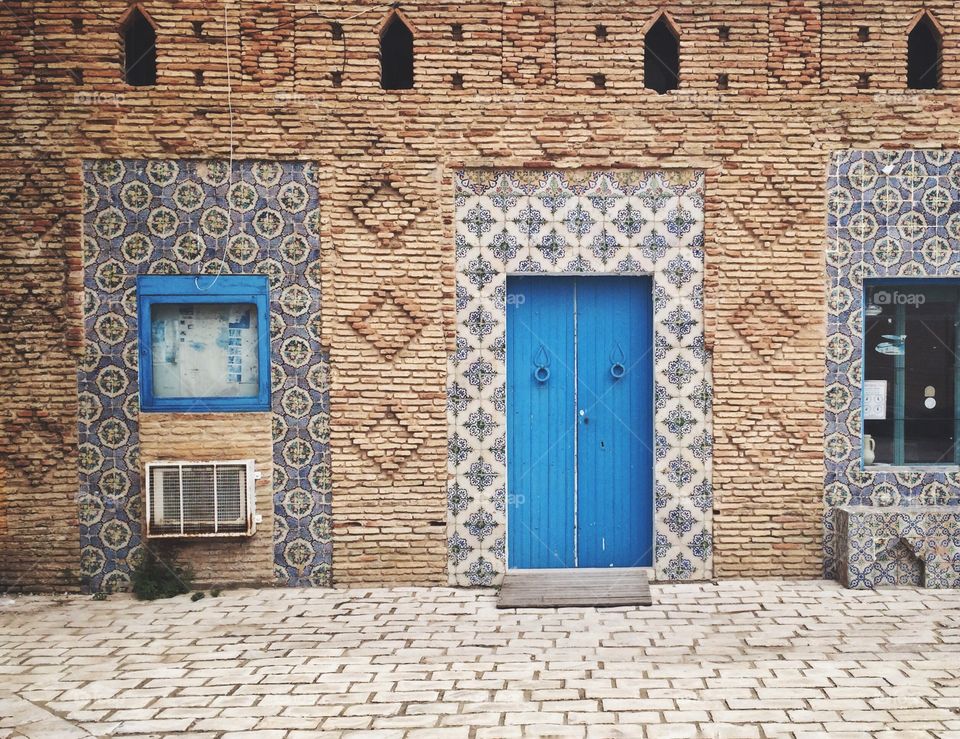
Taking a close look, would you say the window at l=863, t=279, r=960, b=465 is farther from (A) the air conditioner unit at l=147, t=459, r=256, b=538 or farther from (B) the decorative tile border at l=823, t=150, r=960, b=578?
(A) the air conditioner unit at l=147, t=459, r=256, b=538

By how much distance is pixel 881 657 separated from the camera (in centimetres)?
539

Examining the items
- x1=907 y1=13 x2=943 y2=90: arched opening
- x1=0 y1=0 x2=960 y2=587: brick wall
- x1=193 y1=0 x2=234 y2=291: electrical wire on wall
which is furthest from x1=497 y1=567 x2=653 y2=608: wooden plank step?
x1=907 y1=13 x2=943 y2=90: arched opening

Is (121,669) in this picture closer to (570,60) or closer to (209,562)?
(209,562)

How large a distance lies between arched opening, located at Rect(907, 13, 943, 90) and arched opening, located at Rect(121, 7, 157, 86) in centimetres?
649

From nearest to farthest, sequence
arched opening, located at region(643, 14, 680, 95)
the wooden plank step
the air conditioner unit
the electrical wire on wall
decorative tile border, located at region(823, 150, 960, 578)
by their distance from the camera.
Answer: the wooden plank step
the air conditioner unit
the electrical wire on wall
decorative tile border, located at region(823, 150, 960, 578)
arched opening, located at region(643, 14, 680, 95)

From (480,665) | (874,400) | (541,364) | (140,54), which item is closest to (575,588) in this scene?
(480,665)

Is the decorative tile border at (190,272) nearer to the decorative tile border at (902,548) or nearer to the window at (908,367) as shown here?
the decorative tile border at (902,548)

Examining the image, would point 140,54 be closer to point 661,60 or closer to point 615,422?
point 661,60

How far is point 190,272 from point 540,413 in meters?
3.16

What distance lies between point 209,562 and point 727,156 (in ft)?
18.1

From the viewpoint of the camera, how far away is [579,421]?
23.7 ft

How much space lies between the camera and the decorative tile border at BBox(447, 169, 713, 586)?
712 centimetres

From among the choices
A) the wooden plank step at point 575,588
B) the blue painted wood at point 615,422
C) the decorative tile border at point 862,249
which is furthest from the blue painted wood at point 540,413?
the decorative tile border at point 862,249

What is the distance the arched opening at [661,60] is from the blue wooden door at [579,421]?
5.73 ft
